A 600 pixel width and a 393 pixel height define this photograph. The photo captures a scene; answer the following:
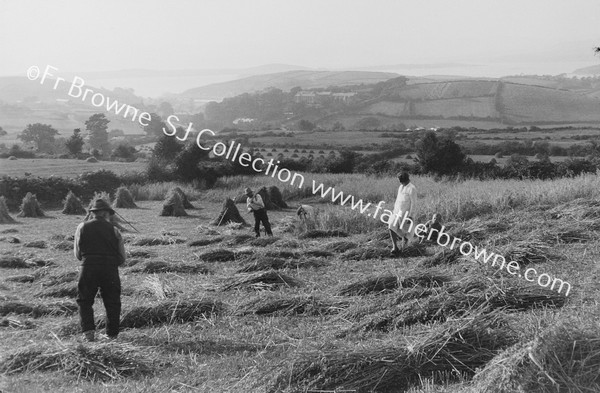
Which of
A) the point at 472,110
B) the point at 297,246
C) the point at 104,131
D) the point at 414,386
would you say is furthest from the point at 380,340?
the point at 472,110

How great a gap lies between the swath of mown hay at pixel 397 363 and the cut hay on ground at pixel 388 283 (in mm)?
2443

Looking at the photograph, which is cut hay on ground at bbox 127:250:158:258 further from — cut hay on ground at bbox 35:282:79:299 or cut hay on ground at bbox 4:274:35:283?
cut hay on ground at bbox 35:282:79:299

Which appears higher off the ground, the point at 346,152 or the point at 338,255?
the point at 346,152

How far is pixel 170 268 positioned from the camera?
10.3 metres

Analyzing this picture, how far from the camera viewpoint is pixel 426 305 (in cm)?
614

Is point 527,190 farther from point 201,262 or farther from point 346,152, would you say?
point 346,152

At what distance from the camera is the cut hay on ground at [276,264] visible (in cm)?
956

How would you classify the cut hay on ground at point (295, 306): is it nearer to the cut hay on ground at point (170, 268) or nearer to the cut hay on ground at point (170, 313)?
the cut hay on ground at point (170, 313)

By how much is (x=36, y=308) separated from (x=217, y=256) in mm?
4122

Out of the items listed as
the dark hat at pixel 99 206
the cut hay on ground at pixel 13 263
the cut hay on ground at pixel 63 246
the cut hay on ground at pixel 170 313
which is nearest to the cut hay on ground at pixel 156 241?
the cut hay on ground at pixel 63 246

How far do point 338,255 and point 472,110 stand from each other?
205ft

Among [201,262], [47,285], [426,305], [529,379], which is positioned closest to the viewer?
[529,379]

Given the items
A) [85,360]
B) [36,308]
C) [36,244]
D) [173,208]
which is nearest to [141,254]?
[36,244]

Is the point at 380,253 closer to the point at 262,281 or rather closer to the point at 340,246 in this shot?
the point at 340,246
